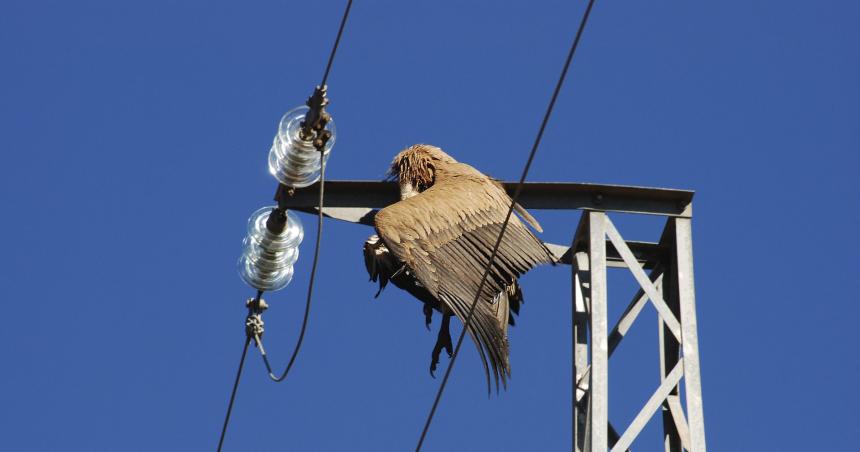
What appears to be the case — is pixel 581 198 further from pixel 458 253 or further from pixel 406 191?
pixel 406 191

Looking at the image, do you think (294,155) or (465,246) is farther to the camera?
(465,246)

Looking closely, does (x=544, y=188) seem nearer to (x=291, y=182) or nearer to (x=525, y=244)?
(x=525, y=244)

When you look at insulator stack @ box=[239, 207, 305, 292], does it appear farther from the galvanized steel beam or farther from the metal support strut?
the metal support strut

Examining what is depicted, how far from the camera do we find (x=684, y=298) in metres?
9.55

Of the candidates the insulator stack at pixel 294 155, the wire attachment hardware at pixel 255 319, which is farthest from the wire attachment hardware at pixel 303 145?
the wire attachment hardware at pixel 255 319

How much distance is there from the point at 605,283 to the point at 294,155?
6.39 ft

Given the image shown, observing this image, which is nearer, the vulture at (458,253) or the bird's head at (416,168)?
the vulture at (458,253)

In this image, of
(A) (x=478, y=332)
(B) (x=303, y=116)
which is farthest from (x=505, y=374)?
(B) (x=303, y=116)

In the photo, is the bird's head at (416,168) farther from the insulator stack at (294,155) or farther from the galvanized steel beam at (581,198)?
the insulator stack at (294,155)

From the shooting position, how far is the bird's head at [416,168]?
1073cm

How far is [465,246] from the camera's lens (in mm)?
10062

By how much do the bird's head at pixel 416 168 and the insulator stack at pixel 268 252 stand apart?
1.08 m

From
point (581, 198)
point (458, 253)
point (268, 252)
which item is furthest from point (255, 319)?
point (581, 198)

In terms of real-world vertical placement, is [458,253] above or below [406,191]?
below
